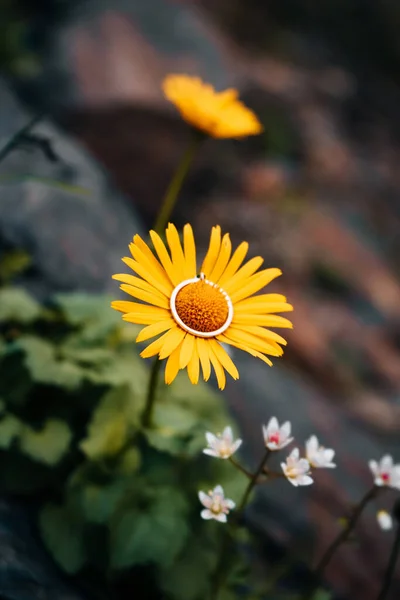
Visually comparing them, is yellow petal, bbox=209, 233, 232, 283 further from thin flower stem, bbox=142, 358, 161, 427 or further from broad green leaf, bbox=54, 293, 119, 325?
broad green leaf, bbox=54, 293, 119, 325

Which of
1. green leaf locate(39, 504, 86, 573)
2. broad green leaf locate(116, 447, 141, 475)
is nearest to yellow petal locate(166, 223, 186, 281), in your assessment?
broad green leaf locate(116, 447, 141, 475)

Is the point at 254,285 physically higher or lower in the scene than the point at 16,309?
higher

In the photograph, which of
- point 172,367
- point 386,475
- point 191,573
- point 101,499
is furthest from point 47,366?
point 386,475

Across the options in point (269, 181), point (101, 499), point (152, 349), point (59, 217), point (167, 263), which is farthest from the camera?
point (269, 181)

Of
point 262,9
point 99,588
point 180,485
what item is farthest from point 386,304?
point 262,9

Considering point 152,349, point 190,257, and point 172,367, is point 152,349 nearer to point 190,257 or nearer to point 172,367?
point 172,367

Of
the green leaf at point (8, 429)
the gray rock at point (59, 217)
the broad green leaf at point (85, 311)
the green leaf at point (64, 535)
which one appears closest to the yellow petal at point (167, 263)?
the broad green leaf at point (85, 311)

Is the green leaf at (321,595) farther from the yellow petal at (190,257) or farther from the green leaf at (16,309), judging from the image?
the green leaf at (16,309)

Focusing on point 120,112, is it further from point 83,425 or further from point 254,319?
point 254,319
